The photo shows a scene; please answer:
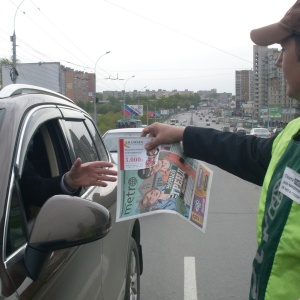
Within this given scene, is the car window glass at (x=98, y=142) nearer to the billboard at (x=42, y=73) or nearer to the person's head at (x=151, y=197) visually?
the person's head at (x=151, y=197)

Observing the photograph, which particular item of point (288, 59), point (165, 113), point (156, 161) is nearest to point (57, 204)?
point (156, 161)

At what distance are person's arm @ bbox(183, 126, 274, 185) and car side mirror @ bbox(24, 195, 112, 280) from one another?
65 cm

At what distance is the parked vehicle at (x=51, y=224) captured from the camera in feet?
5.57

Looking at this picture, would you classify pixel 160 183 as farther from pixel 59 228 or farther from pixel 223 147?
pixel 59 228

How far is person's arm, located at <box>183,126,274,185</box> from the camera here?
2.16m

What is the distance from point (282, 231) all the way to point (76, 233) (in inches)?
27.3

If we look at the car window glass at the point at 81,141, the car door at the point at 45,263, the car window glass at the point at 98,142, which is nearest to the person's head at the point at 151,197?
the car door at the point at 45,263

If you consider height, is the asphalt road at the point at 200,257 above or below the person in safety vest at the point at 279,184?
below

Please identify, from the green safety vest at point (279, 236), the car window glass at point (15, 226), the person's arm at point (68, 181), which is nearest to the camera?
the green safety vest at point (279, 236)

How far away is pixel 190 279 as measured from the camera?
17.0 feet

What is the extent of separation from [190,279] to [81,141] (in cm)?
248

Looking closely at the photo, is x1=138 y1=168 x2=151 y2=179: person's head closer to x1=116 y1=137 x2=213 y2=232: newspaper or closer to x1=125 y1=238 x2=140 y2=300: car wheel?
x1=116 y1=137 x2=213 y2=232: newspaper

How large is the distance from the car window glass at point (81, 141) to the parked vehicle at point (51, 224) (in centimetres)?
1

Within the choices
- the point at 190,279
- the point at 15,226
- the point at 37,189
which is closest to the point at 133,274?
the point at 190,279
